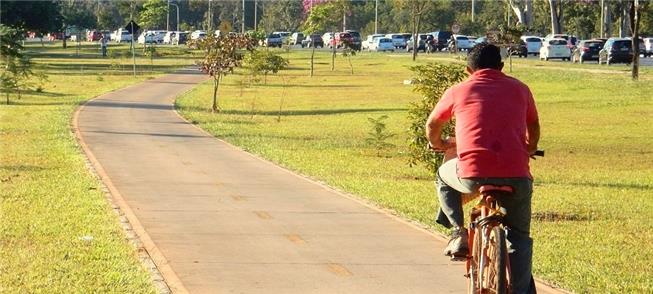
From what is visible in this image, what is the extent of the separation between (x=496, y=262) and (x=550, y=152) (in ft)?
57.2

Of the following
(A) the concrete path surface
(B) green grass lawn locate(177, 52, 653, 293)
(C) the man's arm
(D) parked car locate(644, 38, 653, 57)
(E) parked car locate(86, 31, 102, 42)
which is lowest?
(B) green grass lawn locate(177, 52, 653, 293)

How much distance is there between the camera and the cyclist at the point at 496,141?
7.41 metres

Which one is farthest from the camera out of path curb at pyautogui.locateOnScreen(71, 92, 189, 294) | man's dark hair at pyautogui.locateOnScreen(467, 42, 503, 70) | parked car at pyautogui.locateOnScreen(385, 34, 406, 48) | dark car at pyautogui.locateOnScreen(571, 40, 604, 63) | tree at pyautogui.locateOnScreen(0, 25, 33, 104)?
parked car at pyautogui.locateOnScreen(385, 34, 406, 48)

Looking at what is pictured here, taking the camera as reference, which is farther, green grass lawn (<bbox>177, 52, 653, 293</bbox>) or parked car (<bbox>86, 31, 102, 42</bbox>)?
parked car (<bbox>86, 31, 102, 42</bbox>)

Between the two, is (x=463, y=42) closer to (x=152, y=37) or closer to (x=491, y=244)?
(x=152, y=37)

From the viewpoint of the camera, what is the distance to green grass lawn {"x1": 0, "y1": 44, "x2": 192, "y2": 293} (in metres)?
9.38

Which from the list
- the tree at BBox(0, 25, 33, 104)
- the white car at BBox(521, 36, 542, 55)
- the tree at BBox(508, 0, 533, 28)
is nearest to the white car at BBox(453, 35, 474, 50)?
the tree at BBox(508, 0, 533, 28)

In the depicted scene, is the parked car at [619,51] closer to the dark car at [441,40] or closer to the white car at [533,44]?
the white car at [533,44]

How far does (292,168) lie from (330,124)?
1220 cm

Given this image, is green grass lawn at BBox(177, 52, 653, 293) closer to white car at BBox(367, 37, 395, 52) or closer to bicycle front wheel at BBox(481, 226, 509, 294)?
bicycle front wheel at BBox(481, 226, 509, 294)

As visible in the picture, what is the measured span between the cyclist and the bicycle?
2.7 inches

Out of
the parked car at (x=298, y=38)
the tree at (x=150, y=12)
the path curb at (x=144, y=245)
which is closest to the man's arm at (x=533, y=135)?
the path curb at (x=144, y=245)

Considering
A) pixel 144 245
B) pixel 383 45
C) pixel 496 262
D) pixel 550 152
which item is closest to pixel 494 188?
pixel 496 262

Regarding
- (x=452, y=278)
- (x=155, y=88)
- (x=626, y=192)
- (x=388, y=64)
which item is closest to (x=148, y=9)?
(x=388, y=64)
